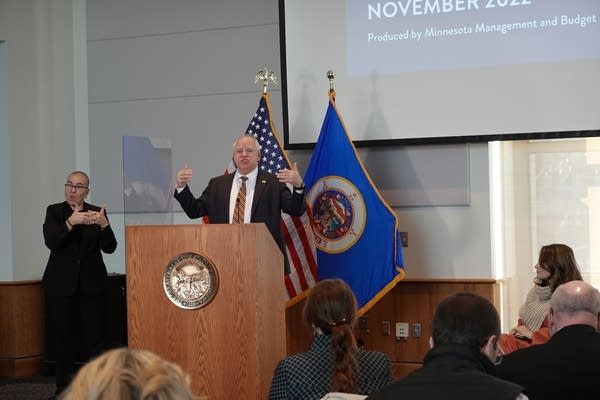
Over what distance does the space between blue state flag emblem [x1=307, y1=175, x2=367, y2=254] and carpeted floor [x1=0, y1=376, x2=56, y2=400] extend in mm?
2102

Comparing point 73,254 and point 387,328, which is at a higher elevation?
point 73,254

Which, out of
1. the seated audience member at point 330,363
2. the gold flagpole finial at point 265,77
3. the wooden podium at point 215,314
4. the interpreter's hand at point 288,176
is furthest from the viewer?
the gold flagpole finial at point 265,77

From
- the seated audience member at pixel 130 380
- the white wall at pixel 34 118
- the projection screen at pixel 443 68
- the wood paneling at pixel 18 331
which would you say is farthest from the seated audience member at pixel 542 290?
the white wall at pixel 34 118

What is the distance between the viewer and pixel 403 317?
6.20 metres

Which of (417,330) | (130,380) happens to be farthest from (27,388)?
(130,380)

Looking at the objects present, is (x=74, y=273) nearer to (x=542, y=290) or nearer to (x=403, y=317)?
(x=403, y=317)

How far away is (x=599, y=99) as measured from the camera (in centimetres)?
564

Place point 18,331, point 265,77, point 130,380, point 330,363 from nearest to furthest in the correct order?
1. point 130,380
2. point 330,363
3. point 265,77
4. point 18,331

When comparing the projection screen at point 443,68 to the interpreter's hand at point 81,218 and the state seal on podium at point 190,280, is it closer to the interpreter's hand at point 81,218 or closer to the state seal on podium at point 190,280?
the interpreter's hand at point 81,218

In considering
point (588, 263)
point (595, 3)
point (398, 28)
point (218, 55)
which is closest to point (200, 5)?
point (218, 55)

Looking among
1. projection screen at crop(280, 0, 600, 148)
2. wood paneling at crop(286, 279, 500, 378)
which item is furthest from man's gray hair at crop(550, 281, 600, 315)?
wood paneling at crop(286, 279, 500, 378)

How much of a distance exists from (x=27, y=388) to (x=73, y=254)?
1.29 metres

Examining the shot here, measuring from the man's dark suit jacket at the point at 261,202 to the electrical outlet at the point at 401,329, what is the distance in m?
1.47

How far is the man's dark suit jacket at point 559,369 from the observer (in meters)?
2.56
